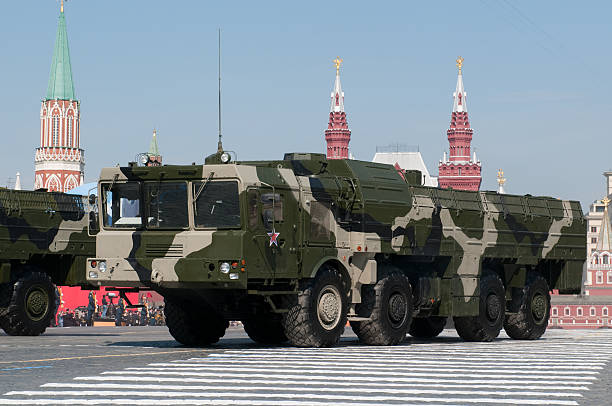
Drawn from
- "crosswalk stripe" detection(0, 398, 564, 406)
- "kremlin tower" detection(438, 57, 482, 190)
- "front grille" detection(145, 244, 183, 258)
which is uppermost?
"kremlin tower" detection(438, 57, 482, 190)

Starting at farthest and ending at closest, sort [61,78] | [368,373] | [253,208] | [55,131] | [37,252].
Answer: [55,131] → [61,78] → [37,252] → [253,208] → [368,373]

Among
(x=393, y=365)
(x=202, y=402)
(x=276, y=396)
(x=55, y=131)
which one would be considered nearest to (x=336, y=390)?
(x=276, y=396)

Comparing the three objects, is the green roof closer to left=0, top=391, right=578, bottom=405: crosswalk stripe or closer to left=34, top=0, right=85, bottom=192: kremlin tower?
left=34, top=0, right=85, bottom=192: kremlin tower

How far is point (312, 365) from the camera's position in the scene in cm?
1517

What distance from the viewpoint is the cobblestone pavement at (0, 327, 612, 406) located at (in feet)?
37.9

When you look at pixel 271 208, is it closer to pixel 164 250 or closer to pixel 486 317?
pixel 164 250

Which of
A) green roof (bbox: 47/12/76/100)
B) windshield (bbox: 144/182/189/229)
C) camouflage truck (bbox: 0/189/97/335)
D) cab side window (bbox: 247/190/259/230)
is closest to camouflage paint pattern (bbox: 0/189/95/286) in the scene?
camouflage truck (bbox: 0/189/97/335)

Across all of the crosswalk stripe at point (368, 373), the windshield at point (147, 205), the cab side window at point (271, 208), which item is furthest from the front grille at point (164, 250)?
the crosswalk stripe at point (368, 373)

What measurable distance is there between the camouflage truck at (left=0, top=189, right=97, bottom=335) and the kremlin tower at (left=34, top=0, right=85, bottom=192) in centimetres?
14224

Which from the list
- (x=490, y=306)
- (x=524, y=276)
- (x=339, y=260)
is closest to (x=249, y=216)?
(x=339, y=260)

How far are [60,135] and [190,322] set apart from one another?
153 metres

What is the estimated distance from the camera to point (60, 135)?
169000 millimetres

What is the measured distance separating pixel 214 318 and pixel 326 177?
3264mm

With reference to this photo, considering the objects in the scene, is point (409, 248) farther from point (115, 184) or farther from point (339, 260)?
point (115, 184)
